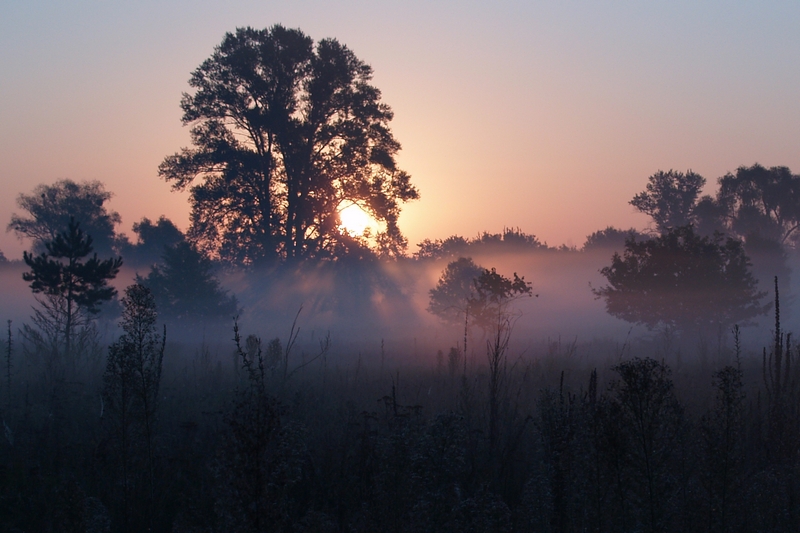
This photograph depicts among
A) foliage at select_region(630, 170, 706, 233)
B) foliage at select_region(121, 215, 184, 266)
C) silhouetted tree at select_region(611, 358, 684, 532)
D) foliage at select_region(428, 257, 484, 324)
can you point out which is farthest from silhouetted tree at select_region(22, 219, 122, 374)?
foliage at select_region(630, 170, 706, 233)

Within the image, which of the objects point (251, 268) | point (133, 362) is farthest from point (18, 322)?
point (133, 362)

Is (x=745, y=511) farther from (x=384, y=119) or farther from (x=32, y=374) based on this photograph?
(x=384, y=119)

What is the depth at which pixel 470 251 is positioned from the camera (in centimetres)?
7006

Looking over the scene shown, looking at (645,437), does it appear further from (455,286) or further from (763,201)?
(763,201)

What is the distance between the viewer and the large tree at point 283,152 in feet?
82.2

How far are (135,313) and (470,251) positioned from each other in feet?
216

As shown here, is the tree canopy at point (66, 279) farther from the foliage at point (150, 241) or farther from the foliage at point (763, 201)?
the foliage at point (763, 201)

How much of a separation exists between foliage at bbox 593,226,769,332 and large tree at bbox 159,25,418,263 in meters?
10.5

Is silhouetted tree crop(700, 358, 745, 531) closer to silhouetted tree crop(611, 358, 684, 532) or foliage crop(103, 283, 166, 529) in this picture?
silhouetted tree crop(611, 358, 684, 532)

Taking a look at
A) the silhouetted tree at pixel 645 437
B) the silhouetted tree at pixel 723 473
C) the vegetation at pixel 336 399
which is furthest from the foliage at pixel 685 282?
the silhouetted tree at pixel 645 437

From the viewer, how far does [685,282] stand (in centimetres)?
2450

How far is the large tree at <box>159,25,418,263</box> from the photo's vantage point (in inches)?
986

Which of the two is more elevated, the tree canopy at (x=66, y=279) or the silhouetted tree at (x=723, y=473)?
the tree canopy at (x=66, y=279)

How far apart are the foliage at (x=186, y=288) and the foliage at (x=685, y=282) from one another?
18899mm
